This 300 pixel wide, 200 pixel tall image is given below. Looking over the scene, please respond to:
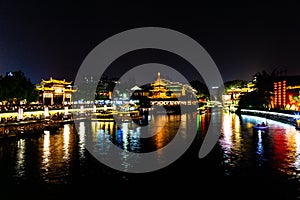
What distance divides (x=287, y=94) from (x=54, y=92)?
66.8 meters

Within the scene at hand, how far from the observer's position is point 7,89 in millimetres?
59312

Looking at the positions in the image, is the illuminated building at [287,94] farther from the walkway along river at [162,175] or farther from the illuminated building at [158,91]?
the illuminated building at [158,91]

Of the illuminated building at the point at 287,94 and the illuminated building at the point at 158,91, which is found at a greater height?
the illuminated building at the point at 158,91

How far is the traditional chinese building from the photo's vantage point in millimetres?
97688

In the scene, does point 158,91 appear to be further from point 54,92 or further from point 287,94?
point 287,94

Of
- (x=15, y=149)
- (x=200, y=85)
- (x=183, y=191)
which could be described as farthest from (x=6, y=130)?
(x=200, y=85)

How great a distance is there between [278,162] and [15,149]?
19707 mm

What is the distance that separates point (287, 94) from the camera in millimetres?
64438

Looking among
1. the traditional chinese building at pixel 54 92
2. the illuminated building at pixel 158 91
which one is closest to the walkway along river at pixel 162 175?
the traditional chinese building at pixel 54 92

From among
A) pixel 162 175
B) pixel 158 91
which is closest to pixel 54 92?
pixel 158 91

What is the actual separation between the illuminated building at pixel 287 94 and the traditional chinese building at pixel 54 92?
2302 inches

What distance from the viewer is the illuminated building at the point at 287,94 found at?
59331 millimetres

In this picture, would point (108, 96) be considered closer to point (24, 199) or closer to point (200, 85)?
point (200, 85)

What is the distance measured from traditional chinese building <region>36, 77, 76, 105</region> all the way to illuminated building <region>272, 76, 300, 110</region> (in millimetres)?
58467
